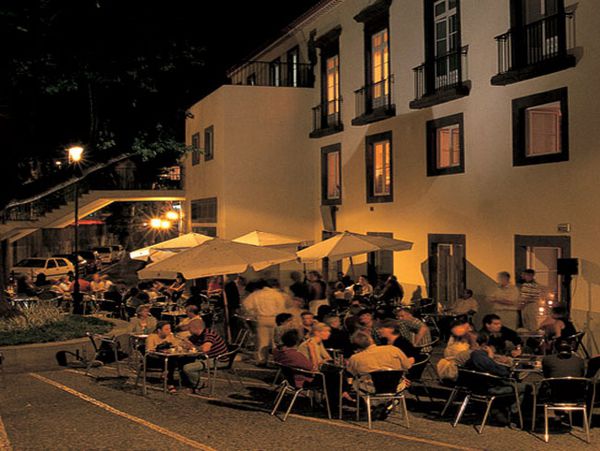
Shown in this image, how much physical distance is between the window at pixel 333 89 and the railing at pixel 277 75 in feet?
4.48

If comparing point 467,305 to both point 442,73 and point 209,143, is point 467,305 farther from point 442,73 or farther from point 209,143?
point 209,143

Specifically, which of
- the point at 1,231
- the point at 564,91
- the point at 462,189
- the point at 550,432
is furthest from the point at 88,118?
the point at 1,231

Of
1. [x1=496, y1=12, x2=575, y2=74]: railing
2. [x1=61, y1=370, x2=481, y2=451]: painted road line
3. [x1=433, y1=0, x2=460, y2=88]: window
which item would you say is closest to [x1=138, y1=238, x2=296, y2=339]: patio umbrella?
[x1=61, y1=370, x2=481, y2=451]: painted road line

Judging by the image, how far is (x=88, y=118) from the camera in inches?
768

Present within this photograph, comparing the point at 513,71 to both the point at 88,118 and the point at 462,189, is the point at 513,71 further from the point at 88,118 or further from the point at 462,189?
the point at 88,118

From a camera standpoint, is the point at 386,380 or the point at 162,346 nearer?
the point at 386,380

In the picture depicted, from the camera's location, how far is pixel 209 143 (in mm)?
30891

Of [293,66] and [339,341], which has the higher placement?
[293,66]

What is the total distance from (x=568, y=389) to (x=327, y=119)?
63.2ft

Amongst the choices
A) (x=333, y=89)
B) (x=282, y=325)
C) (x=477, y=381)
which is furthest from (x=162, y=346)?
(x=333, y=89)

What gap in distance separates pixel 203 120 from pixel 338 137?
6840 mm

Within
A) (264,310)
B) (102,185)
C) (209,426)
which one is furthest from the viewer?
(102,185)

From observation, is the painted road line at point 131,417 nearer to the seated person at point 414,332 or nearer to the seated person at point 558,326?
the seated person at point 414,332

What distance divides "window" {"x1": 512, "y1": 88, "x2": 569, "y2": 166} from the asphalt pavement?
7.35 m
